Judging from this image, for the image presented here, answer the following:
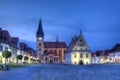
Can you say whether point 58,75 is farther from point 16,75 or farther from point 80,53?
point 80,53

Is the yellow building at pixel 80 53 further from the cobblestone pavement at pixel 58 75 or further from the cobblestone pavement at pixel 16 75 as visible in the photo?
the cobblestone pavement at pixel 16 75

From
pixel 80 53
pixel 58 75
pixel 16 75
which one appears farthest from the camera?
pixel 80 53

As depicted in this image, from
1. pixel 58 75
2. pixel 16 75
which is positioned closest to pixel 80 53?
pixel 58 75

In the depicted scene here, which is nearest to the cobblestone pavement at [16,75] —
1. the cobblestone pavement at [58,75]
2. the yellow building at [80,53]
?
the cobblestone pavement at [58,75]

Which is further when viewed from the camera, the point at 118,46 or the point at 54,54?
the point at 54,54

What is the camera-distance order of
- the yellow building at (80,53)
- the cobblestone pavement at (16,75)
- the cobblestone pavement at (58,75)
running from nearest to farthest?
the cobblestone pavement at (16,75) < the cobblestone pavement at (58,75) < the yellow building at (80,53)

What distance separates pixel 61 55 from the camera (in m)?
198

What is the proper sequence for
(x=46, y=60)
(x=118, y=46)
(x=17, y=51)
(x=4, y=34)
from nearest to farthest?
1. (x=4, y=34)
2. (x=17, y=51)
3. (x=118, y=46)
4. (x=46, y=60)

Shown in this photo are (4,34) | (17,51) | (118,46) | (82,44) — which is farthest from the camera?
(118,46)

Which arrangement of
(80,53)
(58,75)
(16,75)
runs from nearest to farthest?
(16,75)
(58,75)
(80,53)

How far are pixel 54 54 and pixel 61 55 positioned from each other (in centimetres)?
613

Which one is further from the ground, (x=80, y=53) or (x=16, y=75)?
(x=80, y=53)

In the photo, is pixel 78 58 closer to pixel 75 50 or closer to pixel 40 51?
pixel 75 50

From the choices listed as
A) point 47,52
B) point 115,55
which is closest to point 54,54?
point 47,52
